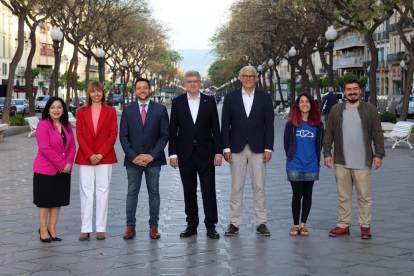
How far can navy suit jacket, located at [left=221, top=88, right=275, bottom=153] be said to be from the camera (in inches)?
294

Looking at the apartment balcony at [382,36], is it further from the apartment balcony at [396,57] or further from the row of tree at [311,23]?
the row of tree at [311,23]

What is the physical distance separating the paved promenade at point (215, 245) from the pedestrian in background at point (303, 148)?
36 centimetres

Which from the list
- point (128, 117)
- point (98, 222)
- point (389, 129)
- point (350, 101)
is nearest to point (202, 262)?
point (98, 222)

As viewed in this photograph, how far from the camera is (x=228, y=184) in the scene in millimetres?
12062

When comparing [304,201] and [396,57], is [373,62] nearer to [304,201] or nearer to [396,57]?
[304,201]

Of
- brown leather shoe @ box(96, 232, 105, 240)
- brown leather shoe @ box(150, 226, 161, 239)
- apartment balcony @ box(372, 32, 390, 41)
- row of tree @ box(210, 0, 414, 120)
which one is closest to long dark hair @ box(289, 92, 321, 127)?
brown leather shoe @ box(150, 226, 161, 239)

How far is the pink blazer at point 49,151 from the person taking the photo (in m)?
7.03

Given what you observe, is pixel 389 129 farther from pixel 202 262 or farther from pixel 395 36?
pixel 395 36

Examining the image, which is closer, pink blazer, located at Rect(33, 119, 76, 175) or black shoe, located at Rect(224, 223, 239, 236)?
pink blazer, located at Rect(33, 119, 76, 175)

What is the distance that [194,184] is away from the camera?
7574 mm

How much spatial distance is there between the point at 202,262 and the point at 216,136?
5.65ft

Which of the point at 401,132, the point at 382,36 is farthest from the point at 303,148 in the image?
the point at 382,36

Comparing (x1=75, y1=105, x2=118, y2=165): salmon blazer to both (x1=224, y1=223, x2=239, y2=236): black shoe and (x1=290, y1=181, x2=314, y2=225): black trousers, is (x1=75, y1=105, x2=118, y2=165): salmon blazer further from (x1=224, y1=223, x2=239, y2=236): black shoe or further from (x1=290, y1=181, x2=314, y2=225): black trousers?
(x1=290, y1=181, x2=314, y2=225): black trousers

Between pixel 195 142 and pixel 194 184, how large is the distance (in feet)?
1.76
